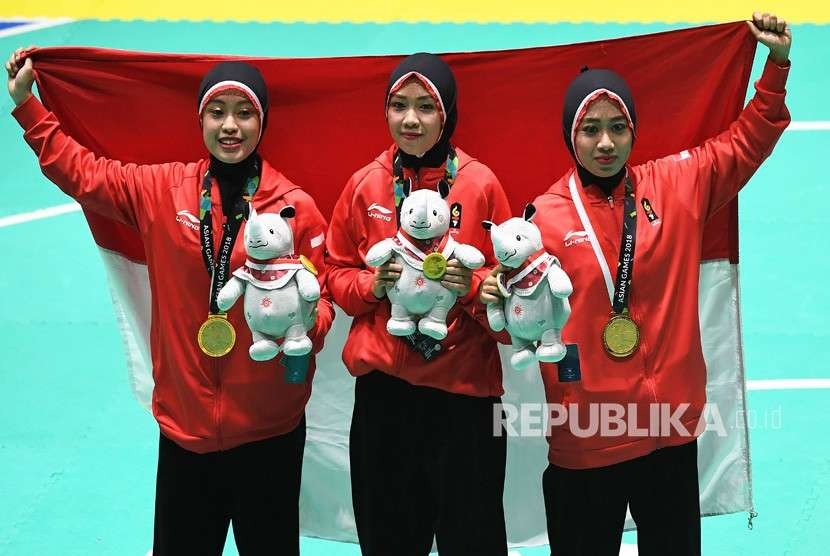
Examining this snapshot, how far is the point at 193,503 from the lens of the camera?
19.1ft

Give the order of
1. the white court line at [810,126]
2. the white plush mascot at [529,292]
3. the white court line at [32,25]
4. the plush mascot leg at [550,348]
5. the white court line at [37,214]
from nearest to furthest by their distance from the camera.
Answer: the white plush mascot at [529,292] → the plush mascot leg at [550,348] → the white court line at [37,214] → the white court line at [810,126] → the white court line at [32,25]

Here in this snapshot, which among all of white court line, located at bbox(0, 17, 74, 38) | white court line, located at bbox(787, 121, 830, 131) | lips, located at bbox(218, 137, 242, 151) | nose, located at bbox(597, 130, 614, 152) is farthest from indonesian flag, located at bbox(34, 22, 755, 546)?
A: white court line, located at bbox(0, 17, 74, 38)

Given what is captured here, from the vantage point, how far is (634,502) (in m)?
5.70

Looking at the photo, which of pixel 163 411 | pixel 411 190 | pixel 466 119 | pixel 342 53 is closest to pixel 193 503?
pixel 163 411

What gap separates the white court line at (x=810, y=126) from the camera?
451 inches

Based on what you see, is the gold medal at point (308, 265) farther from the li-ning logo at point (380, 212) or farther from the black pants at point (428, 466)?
the black pants at point (428, 466)

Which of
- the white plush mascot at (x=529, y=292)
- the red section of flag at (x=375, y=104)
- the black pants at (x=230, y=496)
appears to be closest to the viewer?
the white plush mascot at (x=529, y=292)

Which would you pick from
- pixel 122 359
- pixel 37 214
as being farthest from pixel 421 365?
pixel 37 214

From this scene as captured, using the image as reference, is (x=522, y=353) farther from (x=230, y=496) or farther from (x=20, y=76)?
(x=20, y=76)

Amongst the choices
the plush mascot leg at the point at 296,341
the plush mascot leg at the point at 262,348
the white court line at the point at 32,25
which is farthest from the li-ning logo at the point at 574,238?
the white court line at the point at 32,25

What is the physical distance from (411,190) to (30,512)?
329 cm

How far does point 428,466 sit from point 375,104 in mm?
1688

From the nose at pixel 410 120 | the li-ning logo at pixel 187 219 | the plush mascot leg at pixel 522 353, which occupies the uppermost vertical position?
the nose at pixel 410 120

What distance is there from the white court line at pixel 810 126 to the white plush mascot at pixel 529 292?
6797 millimetres
